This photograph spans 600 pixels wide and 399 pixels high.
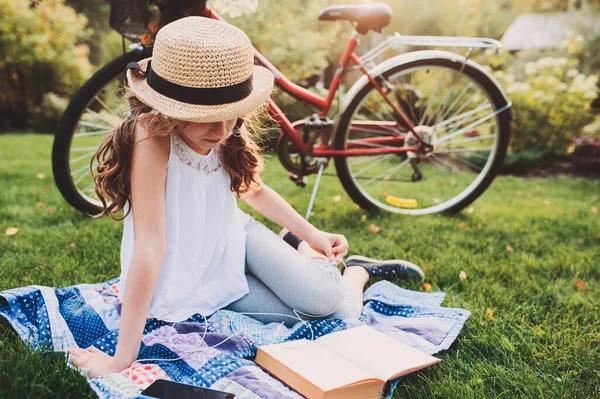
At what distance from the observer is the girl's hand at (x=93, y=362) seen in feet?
4.63

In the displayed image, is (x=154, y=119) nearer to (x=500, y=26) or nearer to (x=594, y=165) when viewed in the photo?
(x=594, y=165)

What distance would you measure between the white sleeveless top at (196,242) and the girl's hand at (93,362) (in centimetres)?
22

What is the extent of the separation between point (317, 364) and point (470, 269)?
1.11 m

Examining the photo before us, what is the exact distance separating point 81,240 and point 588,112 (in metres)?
5.15

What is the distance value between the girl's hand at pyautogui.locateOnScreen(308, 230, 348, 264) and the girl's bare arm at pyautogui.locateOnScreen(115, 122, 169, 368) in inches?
23.5

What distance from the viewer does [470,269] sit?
234 cm

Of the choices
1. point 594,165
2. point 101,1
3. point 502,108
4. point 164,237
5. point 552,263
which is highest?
point 502,108

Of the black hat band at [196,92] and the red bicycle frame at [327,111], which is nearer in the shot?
the black hat band at [196,92]

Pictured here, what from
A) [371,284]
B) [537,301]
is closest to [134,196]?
[371,284]

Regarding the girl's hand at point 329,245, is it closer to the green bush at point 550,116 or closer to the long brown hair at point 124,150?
the long brown hair at point 124,150

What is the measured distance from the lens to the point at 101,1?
8938 millimetres

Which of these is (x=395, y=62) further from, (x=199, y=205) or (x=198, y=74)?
(x=198, y=74)

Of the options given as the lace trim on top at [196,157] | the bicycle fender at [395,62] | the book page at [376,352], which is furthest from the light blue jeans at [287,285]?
the bicycle fender at [395,62]

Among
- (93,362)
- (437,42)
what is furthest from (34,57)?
(93,362)
